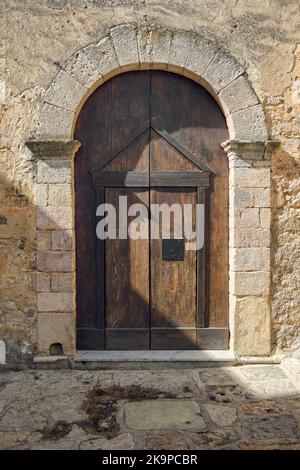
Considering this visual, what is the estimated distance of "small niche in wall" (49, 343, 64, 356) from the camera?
3.41 m

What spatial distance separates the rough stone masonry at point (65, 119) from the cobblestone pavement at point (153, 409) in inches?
15.9

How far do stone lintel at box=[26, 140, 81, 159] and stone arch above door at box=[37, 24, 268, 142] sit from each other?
0.20 ft

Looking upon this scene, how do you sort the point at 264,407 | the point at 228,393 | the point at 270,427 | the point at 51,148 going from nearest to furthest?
1. the point at 270,427
2. the point at 264,407
3. the point at 228,393
4. the point at 51,148

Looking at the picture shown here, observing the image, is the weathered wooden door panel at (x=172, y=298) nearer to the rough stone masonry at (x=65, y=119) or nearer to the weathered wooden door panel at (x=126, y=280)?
the weathered wooden door panel at (x=126, y=280)

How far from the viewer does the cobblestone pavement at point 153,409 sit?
2250mm

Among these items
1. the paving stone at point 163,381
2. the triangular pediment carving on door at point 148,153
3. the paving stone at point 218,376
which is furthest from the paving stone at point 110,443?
the triangular pediment carving on door at point 148,153

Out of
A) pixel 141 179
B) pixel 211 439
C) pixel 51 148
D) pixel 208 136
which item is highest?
pixel 208 136

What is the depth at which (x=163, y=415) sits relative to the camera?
255 centimetres

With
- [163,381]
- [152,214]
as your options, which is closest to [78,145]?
[152,214]

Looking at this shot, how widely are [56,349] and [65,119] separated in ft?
6.77

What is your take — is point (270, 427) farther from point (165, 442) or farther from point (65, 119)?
point (65, 119)

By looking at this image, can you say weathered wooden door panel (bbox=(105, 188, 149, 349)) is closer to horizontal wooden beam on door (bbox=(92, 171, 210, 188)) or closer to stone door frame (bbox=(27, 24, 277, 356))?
stone door frame (bbox=(27, 24, 277, 356))

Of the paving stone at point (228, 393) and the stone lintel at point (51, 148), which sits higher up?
the stone lintel at point (51, 148)

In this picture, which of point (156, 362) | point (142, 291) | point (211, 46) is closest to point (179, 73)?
point (211, 46)
